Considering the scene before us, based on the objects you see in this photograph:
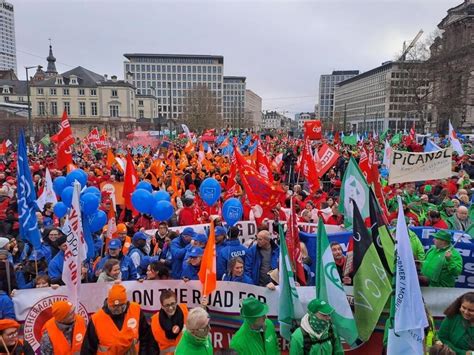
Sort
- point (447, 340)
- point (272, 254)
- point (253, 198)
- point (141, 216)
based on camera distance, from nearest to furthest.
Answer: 1. point (447, 340)
2. point (272, 254)
3. point (253, 198)
4. point (141, 216)

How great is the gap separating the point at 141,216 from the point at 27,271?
110 inches

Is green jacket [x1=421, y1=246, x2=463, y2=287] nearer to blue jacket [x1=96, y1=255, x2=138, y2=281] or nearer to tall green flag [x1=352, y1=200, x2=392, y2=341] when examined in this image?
tall green flag [x1=352, y1=200, x2=392, y2=341]

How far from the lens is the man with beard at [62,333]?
135 inches

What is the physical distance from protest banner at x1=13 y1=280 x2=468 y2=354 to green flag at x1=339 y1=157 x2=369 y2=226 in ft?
6.59

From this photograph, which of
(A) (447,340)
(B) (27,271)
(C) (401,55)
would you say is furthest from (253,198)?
(C) (401,55)

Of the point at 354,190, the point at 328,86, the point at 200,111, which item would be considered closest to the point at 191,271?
the point at 354,190

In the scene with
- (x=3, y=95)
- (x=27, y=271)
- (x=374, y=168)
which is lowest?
(x=27, y=271)

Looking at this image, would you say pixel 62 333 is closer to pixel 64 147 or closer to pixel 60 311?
pixel 60 311

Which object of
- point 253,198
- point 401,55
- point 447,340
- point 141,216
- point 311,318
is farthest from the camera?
point 401,55

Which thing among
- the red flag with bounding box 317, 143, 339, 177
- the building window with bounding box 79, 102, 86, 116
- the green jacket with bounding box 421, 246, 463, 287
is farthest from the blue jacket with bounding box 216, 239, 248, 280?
the building window with bounding box 79, 102, 86, 116

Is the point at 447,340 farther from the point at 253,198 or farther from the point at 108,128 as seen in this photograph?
the point at 108,128

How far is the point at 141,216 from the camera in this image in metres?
8.07

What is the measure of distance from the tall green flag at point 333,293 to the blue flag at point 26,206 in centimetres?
422

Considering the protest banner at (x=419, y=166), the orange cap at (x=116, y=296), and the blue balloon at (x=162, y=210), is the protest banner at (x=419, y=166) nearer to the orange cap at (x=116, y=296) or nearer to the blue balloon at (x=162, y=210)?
the blue balloon at (x=162, y=210)
